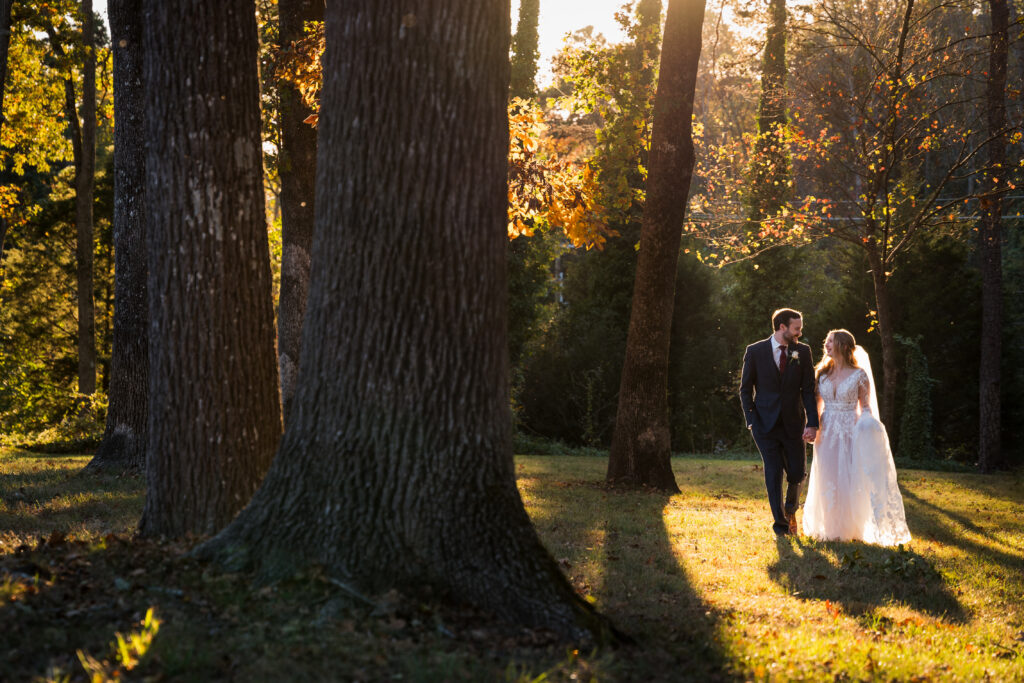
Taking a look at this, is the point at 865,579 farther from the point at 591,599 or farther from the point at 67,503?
the point at 67,503

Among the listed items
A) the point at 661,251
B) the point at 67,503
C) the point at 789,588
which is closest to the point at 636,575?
the point at 789,588

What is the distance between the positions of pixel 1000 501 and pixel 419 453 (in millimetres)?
12690

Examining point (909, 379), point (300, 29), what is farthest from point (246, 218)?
point (909, 379)

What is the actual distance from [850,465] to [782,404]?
3.38 feet

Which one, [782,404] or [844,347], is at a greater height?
[844,347]

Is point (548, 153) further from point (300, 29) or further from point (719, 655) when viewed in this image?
point (719, 655)

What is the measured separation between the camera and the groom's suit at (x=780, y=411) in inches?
355

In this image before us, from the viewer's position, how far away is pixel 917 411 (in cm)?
2198

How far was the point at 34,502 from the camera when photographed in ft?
28.9

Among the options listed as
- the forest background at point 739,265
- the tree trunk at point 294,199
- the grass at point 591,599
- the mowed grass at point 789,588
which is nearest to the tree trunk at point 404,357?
the grass at point 591,599

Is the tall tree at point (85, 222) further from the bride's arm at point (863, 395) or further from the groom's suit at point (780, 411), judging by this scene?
the bride's arm at point (863, 395)

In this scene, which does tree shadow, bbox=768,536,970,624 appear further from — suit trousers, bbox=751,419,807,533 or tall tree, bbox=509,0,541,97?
tall tree, bbox=509,0,541,97

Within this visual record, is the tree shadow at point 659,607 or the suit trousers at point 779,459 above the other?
the suit trousers at point 779,459

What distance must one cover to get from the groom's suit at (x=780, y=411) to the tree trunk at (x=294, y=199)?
6.10m
